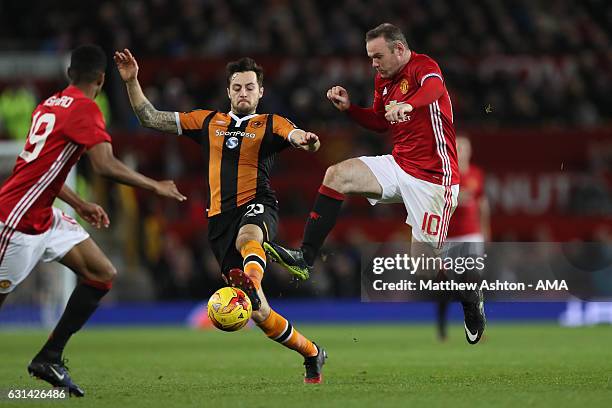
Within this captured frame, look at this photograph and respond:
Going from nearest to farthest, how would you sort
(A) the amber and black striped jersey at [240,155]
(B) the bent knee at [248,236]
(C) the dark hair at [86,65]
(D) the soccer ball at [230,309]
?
(C) the dark hair at [86,65]
(D) the soccer ball at [230,309]
(B) the bent knee at [248,236]
(A) the amber and black striped jersey at [240,155]

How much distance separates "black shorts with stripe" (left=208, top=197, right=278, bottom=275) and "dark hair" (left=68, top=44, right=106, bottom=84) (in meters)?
1.57

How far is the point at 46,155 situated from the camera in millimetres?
6898

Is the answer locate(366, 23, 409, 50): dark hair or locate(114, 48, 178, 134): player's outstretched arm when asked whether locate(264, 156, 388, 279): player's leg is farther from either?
locate(114, 48, 178, 134): player's outstretched arm

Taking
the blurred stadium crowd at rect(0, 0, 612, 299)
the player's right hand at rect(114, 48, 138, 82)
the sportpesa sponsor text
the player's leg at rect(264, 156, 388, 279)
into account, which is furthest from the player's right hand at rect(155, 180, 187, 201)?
the blurred stadium crowd at rect(0, 0, 612, 299)

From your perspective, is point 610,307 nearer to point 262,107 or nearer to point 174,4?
point 262,107

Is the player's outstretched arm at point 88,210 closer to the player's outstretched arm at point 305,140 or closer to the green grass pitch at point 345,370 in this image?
the green grass pitch at point 345,370

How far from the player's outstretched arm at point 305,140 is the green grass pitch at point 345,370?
1.66 meters

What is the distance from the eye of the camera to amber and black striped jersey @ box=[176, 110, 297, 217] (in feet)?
26.6

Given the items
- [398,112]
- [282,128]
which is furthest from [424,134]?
[282,128]

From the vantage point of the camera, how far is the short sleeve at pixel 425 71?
26.2ft

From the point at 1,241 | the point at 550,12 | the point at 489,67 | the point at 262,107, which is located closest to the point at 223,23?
the point at 262,107

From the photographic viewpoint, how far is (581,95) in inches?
779

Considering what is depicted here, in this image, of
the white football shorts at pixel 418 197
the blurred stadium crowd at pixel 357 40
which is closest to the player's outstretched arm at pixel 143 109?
the white football shorts at pixel 418 197

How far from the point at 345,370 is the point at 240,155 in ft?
7.06
